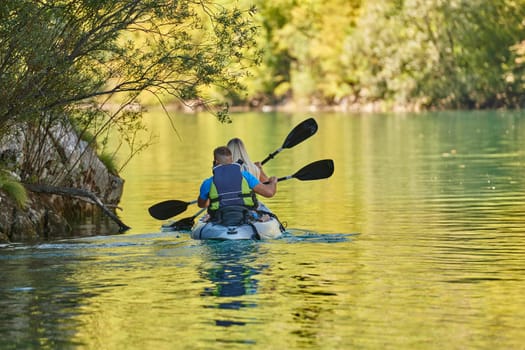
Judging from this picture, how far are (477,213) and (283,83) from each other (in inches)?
3854

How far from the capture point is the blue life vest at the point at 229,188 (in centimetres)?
1961

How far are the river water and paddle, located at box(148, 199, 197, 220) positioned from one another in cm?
36

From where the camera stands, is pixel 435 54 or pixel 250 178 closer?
pixel 250 178

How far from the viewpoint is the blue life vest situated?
19.6 metres

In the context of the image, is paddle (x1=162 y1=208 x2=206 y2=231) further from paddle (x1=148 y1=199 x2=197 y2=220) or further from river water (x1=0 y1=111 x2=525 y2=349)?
river water (x1=0 y1=111 x2=525 y2=349)

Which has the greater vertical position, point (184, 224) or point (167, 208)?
point (167, 208)

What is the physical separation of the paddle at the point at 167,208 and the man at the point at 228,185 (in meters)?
2.25

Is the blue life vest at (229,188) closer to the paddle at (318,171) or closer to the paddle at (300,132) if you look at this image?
the paddle at (318,171)

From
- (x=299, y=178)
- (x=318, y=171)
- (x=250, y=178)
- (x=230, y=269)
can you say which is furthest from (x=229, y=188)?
(x=230, y=269)

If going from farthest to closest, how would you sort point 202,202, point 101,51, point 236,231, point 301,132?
point 301,132
point 101,51
point 202,202
point 236,231

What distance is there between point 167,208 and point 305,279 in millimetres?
6750

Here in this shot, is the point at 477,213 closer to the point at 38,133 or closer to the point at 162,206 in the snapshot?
the point at 162,206

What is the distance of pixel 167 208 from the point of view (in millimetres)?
22266

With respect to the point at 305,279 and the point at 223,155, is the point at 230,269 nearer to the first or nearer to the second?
the point at 305,279
